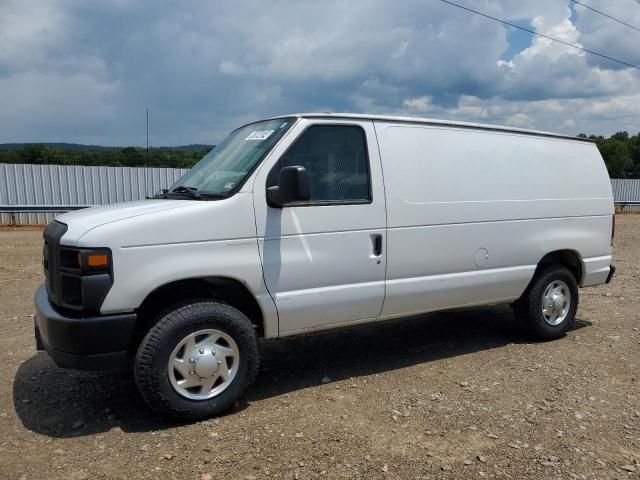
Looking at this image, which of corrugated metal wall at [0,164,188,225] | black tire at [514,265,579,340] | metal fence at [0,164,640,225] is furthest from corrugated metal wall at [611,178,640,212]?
black tire at [514,265,579,340]

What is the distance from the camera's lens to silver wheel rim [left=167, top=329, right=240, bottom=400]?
3863 mm

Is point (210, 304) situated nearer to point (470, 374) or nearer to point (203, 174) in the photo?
point (203, 174)

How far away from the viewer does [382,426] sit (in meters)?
3.91

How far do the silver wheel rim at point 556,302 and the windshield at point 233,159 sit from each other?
3482 mm

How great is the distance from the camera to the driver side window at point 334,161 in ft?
14.4

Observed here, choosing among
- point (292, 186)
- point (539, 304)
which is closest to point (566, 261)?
point (539, 304)

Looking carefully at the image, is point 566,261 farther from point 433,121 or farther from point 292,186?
point 292,186

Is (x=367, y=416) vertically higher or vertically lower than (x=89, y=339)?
Result: lower

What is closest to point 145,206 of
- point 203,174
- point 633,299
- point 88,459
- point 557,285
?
point 203,174

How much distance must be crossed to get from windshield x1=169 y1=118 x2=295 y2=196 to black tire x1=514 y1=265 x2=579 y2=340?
3262mm

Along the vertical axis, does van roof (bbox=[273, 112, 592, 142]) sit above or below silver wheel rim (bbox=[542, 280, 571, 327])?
above

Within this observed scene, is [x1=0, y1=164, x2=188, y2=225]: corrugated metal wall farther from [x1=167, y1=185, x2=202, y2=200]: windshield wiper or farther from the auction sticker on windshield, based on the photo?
the auction sticker on windshield

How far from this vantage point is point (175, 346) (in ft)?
12.5

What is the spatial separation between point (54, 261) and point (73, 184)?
62.4 feet
